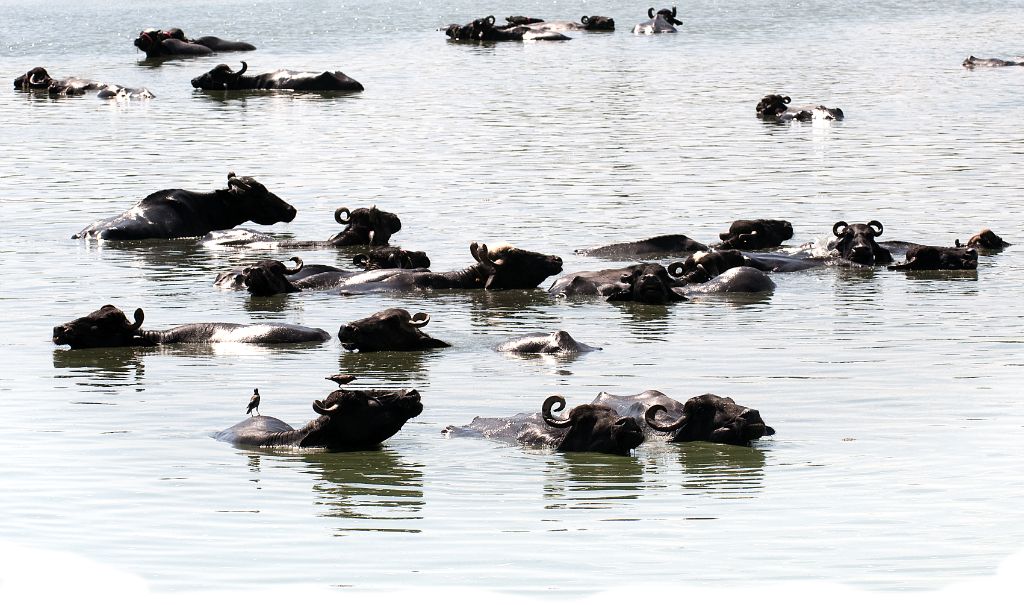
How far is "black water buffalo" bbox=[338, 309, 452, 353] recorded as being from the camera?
51.0 feet

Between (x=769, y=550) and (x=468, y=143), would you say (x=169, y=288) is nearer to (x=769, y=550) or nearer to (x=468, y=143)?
(x=769, y=550)

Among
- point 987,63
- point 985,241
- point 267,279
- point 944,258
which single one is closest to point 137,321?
point 267,279

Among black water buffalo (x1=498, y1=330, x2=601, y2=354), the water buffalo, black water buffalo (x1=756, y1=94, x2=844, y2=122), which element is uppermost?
the water buffalo

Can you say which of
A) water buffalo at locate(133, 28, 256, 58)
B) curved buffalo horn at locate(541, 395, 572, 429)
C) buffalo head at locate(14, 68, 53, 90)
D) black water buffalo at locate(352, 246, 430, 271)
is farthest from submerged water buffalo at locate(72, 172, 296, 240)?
water buffalo at locate(133, 28, 256, 58)

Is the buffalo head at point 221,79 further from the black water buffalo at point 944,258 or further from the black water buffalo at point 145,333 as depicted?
the black water buffalo at point 145,333

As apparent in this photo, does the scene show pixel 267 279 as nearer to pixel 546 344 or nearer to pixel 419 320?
pixel 419 320

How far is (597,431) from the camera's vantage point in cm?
1190

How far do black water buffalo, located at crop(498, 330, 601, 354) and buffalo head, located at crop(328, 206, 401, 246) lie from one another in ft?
20.6

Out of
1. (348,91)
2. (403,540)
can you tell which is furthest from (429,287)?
(348,91)

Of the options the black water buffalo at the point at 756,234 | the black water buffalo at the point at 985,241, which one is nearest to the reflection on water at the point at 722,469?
the black water buffalo at the point at 756,234

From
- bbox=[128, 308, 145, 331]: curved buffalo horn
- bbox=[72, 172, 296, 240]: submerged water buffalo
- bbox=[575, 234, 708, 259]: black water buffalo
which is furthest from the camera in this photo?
bbox=[72, 172, 296, 240]: submerged water buffalo

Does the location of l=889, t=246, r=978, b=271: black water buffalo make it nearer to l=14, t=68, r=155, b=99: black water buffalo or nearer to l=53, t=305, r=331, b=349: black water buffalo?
l=53, t=305, r=331, b=349: black water buffalo

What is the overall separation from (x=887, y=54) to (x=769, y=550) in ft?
139

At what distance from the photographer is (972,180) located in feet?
85.4
